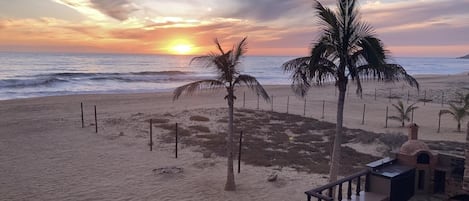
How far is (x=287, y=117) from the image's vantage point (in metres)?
26.5

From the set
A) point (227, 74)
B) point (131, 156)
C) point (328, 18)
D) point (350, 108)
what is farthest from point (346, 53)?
point (350, 108)

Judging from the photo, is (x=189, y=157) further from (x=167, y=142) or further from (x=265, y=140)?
(x=265, y=140)

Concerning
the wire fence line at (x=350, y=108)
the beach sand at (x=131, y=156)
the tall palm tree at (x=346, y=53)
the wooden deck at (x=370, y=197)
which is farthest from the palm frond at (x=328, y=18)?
the wire fence line at (x=350, y=108)

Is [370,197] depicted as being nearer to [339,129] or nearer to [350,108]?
[339,129]

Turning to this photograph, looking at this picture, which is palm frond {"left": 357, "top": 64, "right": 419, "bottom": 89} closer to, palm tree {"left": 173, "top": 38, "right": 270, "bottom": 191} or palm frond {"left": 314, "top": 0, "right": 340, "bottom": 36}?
palm frond {"left": 314, "top": 0, "right": 340, "bottom": 36}

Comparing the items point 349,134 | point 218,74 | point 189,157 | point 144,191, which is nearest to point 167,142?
point 189,157

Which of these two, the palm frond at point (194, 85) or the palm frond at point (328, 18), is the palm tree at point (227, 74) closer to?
the palm frond at point (194, 85)

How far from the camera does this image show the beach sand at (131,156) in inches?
475

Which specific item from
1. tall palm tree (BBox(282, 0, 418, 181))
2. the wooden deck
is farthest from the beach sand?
tall palm tree (BBox(282, 0, 418, 181))

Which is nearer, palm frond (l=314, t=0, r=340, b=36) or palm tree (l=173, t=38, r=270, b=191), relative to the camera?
palm frond (l=314, t=0, r=340, b=36)

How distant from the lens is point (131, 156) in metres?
16.1

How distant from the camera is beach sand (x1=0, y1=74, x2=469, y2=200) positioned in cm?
1205

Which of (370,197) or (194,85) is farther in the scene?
(194,85)

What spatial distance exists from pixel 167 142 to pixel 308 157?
23.7 ft
